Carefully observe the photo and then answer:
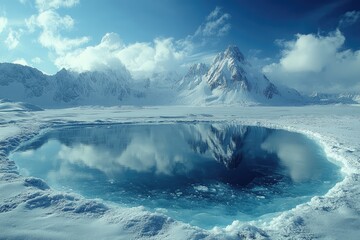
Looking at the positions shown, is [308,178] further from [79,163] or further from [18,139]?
[18,139]

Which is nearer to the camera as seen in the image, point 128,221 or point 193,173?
point 128,221

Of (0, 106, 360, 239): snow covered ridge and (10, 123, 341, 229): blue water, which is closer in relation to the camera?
(0, 106, 360, 239): snow covered ridge

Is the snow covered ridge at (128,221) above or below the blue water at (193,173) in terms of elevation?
above

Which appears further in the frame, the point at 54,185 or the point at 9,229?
the point at 54,185

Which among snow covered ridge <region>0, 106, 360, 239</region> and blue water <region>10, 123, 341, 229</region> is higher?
snow covered ridge <region>0, 106, 360, 239</region>

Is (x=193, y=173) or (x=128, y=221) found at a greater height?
(x=128, y=221)

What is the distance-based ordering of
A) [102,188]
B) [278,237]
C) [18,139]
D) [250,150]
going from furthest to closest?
[18,139], [250,150], [102,188], [278,237]

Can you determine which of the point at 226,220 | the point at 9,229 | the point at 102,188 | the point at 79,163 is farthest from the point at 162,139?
the point at 9,229

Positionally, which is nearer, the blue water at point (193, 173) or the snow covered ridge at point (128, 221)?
the snow covered ridge at point (128, 221)
